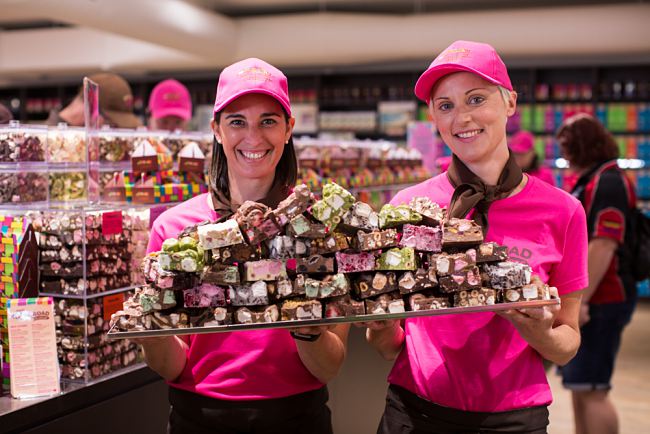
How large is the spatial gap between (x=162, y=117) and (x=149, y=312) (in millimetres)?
3680

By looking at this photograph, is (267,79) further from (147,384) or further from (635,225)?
(635,225)

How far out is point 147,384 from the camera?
274cm

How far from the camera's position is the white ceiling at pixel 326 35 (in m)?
9.27

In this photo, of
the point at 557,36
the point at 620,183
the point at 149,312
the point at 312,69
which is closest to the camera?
the point at 149,312

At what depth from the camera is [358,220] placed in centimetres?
159

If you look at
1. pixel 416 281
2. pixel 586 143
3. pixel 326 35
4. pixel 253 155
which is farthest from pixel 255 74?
pixel 326 35

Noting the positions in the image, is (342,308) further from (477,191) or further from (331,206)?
(477,191)

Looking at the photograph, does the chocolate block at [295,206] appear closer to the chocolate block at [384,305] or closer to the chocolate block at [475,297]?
the chocolate block at [384,305]

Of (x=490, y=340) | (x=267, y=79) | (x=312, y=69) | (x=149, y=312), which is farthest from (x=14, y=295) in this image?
(x=312, y=69)

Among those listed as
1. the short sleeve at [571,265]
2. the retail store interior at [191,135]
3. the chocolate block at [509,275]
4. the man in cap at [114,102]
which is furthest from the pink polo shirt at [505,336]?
the man in cap at [114,102]

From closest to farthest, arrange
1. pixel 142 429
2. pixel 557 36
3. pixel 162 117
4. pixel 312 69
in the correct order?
pixel 142 429 < pixel 162 117 < pixel 557 36 < pixel 312 69

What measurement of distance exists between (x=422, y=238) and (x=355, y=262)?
0.15 m

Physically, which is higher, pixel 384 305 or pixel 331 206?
pixel 331 206

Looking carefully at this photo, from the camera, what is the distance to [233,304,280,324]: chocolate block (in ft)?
5.08
